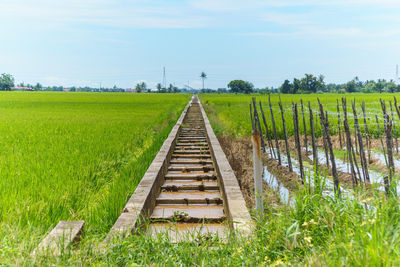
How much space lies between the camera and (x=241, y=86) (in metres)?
118

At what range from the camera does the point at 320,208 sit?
2.54 meters

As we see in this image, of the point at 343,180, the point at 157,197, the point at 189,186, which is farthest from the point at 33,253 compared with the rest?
the point at 343,180

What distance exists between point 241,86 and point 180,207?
116m

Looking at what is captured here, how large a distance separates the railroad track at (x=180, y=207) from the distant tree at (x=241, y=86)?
365 ft

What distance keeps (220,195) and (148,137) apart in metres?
4.59

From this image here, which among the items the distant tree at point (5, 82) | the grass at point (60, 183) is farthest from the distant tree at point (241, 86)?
the grass at point (60, 183)

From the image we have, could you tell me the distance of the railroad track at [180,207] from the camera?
8.68 ft

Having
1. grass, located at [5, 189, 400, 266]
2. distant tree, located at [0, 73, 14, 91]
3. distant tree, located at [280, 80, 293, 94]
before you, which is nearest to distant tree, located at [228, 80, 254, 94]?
distant tree, located at [280, 80, 293, 94]

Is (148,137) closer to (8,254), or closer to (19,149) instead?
(19,149)

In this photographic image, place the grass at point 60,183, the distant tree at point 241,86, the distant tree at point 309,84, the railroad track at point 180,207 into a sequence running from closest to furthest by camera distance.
Answer: the railroad track at point 180,207 < the grass at point 60,183 < the distant tree at point 309,84 < the distant tree at point 241,86

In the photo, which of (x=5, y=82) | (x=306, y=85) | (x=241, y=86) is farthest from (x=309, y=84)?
(x=5, y=82)

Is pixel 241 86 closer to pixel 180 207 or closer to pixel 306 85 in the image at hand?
pixel 306 85

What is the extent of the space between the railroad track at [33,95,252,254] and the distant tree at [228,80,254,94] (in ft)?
365

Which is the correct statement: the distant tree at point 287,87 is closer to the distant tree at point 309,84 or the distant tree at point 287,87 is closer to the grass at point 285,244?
the distant tree at point 309,84
